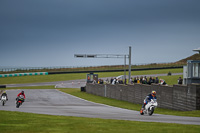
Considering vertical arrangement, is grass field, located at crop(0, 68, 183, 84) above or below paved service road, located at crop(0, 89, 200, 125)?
above

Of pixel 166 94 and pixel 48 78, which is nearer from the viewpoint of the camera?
pixel 166 94

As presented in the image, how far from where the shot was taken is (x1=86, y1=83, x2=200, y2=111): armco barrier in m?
23.1

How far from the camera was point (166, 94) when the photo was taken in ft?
90.6

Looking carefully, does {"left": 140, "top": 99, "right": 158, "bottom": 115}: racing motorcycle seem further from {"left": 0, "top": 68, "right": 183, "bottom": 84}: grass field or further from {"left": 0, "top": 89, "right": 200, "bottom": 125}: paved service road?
{"left": 0, "top": 68, "right": 183, "bottom": 84}: grass field

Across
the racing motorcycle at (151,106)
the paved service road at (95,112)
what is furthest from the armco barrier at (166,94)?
the racing motorcycle at (151,106)

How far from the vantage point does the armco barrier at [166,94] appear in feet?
75.8

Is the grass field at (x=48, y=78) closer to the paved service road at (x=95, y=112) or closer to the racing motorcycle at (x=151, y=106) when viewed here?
the paved service road at (x=95, y=112)

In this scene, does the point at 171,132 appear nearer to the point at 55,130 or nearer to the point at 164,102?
the point at 55,130

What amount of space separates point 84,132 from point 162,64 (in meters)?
94.1

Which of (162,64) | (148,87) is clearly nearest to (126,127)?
(148,87)

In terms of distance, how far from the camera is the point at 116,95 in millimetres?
39312

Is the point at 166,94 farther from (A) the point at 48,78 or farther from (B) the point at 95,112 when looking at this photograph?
(A) the point at 48,78

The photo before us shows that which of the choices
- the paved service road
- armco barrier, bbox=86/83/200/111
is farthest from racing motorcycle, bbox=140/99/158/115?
armco barrier, bbox=86/83/200/111

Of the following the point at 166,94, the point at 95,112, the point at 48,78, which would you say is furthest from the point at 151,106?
the point at 48,78
